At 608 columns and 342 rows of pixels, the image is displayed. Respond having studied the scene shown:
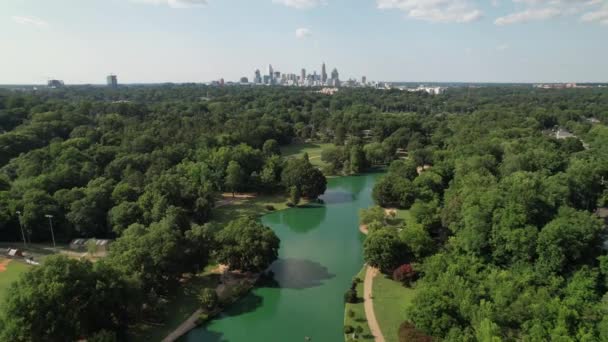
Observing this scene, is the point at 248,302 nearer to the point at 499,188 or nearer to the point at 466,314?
the point at 466,314

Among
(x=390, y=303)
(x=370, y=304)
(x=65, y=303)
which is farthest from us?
(x=370, y=304)

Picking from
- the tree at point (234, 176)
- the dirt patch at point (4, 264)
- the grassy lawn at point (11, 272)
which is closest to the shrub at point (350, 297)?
the grassy lawn at point (11, 272)

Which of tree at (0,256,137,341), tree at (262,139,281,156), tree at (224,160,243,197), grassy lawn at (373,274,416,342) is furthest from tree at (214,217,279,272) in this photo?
tree at (262,139,281,156)

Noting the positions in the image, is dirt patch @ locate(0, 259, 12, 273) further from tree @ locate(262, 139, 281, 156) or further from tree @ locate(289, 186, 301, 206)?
tree @ locate(262, 139, 281, 156)

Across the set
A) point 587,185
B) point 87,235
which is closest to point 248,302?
point 87,235

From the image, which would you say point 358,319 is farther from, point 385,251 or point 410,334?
point 385,251

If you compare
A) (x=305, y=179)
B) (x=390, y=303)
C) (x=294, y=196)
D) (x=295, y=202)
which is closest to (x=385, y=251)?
(x=390, y=303)
